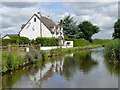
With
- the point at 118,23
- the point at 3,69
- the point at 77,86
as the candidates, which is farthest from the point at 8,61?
the point at 118,23

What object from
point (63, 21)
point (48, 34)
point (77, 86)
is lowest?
point (77, 86)

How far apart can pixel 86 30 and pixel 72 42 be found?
74.4ft

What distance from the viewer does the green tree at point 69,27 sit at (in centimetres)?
5825

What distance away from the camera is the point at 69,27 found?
190 feet

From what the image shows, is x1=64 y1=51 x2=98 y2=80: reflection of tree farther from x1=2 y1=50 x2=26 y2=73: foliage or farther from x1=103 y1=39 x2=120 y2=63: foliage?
x1=2 y1=50 x2=26 y2=73: foliage

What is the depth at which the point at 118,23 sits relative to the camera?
69312 millimetres

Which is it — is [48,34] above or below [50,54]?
above

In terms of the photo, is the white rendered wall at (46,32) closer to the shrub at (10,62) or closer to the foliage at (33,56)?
the foliage at (33,56)

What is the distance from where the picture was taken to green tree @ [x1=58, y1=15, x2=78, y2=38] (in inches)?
2293

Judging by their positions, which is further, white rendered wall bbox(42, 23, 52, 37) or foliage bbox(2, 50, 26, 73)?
white rendered wall bbox(42, 23, 52, 37)

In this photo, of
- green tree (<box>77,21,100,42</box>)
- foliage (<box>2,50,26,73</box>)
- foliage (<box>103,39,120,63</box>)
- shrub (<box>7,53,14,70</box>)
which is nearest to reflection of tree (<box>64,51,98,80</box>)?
foliage (<box>103,39,120,63</box>)

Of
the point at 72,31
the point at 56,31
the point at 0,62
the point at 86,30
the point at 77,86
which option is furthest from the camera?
the point at 86,30

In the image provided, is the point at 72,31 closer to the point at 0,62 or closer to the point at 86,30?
the point at 86,30

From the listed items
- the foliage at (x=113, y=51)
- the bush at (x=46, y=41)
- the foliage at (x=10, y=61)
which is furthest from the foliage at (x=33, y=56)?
the bush at (x=46, y=41)
